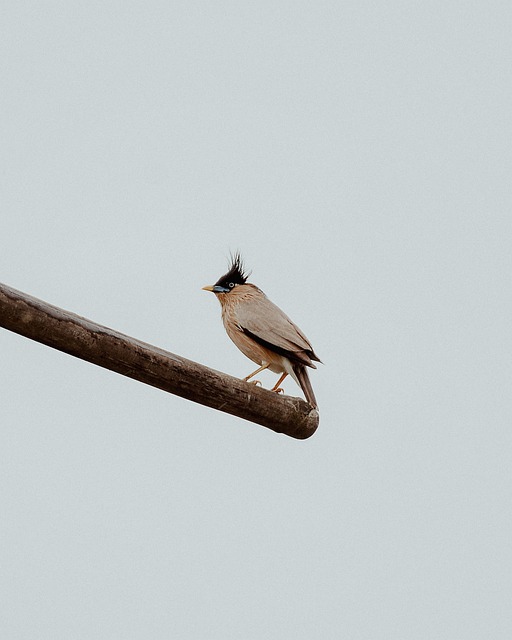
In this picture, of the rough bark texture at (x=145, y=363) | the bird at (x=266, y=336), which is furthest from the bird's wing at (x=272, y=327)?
the rough bark texture at (x=145, y=363)

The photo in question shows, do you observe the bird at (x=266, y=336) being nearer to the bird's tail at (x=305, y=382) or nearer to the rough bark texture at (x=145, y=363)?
the bird's tail at (x=305, y=382)

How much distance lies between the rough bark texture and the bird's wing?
57 cm

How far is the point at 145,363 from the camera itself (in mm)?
4414

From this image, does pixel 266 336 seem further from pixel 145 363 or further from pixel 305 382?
pixel 145 363

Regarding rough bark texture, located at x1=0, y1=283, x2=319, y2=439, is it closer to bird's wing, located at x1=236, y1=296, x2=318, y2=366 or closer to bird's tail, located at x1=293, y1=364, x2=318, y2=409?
bird's tail, located at x1=293, y1=364, x2=318, y2=409

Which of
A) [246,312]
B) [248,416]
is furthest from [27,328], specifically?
→ [246,312]

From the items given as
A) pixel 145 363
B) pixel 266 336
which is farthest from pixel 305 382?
pixel 145 363

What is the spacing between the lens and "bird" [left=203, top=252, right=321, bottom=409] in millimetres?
5901

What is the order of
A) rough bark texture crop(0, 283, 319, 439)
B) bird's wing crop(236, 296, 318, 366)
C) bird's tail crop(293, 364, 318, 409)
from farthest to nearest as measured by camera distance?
bird's wing crop(236, 296, 318, 366)
bird's tail crop(293, 364, 318, 409)
rough bark texture crop(0, 283, 319, 439)

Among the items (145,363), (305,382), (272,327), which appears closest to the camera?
(145,363)

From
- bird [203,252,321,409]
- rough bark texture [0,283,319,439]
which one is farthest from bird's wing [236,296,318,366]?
rough bark texture [0,283,319,439]

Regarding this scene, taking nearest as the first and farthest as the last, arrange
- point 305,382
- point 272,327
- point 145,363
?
point 145,363 < point 305,382 < point 272,327

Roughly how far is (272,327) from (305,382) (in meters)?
0.39

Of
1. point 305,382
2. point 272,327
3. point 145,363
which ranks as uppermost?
point 272,327
